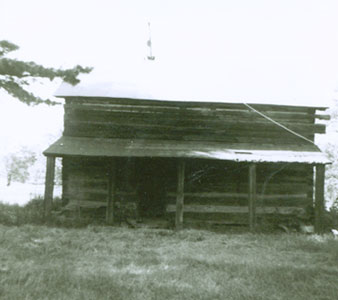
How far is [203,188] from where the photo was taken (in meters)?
14.0

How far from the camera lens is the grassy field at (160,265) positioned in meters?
6.06

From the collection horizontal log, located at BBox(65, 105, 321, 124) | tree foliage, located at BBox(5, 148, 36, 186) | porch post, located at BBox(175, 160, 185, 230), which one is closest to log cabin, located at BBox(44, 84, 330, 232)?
horizontal log, located at BBox(65, 105, 321, 124)

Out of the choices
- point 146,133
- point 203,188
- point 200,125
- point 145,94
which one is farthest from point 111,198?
point 200,125

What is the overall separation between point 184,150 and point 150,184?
2.53 metres

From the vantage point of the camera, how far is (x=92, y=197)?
547 inches

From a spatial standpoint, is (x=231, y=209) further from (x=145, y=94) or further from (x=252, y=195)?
(x=145, y=94)

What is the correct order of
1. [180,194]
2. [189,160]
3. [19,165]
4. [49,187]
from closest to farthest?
[49,187], [180,194], [189,160], [19,165]

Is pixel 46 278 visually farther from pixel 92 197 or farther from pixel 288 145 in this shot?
pixel 288 145

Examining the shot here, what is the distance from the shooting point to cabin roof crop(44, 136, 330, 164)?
11.9 m

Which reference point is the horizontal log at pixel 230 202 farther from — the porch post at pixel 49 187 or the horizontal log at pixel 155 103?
the porch post at pixel 49 187

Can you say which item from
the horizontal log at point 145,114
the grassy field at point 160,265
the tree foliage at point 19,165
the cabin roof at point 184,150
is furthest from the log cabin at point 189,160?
the tree foliage at point 19,165

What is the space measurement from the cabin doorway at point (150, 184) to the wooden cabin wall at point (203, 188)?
0.13 ft

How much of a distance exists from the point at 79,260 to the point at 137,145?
5.53m

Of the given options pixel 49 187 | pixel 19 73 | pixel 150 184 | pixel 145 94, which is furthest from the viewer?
pixel 150 184
